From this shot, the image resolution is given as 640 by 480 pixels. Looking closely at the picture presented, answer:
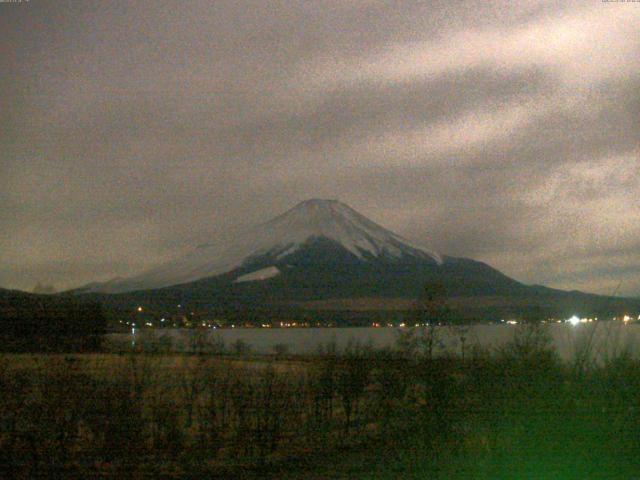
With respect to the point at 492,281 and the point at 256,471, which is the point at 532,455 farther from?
the point at 492,281

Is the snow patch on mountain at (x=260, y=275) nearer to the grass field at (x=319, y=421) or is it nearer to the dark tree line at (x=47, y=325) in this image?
the dark tree line at (x=47, y=325)

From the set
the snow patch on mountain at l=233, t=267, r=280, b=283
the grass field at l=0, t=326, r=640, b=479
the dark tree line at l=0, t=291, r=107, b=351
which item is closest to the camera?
the grass field at l=0, t=326, r=640, b=479

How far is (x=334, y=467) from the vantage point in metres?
8.35

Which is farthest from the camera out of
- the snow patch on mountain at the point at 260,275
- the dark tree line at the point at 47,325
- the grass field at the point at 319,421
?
the snow patch on mountain at the point at 260,275

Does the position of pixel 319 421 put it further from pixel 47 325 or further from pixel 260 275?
pixel 260 275

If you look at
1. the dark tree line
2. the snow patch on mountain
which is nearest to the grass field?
the dark tree line

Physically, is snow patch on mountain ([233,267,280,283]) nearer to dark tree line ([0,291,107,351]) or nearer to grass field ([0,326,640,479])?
dark tree line ([0,291,107,351])

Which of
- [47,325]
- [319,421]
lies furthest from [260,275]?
[319,421]

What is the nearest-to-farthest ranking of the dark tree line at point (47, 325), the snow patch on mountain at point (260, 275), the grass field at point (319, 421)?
1. the grass field at point (319, 421)
2. the dark tree line at point (47, 325)
3. the snow patch on mountain at point (260, 275)

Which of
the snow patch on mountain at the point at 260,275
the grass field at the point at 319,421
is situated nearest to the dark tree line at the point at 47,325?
the grass field at the point at 319,421

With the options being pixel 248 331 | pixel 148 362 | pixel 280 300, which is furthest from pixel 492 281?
pixel 148 362

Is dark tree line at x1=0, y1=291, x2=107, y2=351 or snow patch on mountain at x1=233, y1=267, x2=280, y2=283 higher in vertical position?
snow patch on mountain at x1=233, y1=267, x2=280, y2=283

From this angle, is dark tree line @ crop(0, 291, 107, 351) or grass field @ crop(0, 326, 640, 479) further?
dark tree line @ crop(0, 291, 107, 351)

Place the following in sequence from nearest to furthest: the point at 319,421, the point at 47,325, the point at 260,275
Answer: the point at 319,421 < the point at 47,325 < the point at 260,275
